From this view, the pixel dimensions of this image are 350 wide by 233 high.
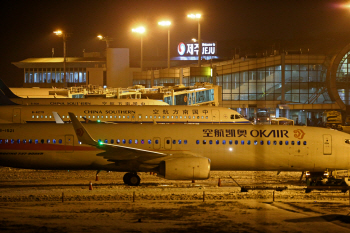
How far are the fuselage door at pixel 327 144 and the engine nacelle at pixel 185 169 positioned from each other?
23.0 feet

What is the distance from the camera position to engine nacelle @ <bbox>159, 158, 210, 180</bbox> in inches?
883

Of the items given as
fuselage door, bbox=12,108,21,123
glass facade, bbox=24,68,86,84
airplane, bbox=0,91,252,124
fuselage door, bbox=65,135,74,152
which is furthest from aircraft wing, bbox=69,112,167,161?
glass facade, bbox=24,68,86,84

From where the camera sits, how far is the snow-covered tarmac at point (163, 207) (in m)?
16.0

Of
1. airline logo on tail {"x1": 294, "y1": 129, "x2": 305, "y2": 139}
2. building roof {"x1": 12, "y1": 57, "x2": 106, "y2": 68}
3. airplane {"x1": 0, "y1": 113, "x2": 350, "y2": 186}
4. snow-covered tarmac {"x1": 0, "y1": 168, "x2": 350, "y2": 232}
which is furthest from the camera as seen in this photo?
building roof {"x1": 12, "y1": 57, "x2": 106, "y2": 68}

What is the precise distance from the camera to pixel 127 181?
2380 centimetres

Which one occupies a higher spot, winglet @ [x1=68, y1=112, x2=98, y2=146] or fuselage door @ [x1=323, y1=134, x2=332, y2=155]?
winglet @ [x1=68, y1=112, x2=98, y2=146]

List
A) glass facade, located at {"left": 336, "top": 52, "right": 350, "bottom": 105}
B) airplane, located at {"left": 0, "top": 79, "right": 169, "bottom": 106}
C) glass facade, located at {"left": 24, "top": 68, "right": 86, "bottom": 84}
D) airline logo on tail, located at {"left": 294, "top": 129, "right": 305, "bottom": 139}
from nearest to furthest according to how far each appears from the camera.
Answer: airline logo on tail, located at {"left": 294, "top": 129, "right": 305, "bottom": 139} < airplane, located at {"left": 0, "top": 79, "right": 169, "bottom": 106} < glass facade, located at {"left": 336, "top": 52, "right": 350, "bottom": 105} < glass facade, located at {"left": 24, "top": 68, "right": 86, "bottom": 84}

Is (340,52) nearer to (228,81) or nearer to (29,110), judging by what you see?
(228,81)

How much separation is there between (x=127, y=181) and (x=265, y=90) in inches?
2412

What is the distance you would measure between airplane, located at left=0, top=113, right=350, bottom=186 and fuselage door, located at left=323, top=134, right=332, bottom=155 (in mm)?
56

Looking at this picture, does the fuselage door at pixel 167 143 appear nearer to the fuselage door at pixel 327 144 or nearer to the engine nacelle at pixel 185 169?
the engine nacelle at pixel 185 169

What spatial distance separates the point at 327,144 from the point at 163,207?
36.3ft

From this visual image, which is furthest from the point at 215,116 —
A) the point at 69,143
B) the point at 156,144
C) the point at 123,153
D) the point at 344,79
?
the point at 344,79

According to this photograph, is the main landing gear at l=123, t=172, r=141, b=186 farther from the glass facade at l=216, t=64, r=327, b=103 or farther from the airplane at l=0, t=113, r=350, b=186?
the glass facade at l=216, t=64, r=327, b=103
